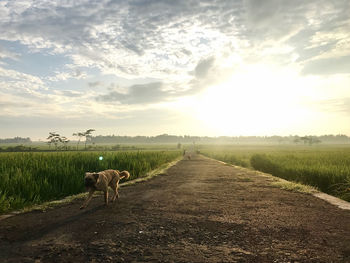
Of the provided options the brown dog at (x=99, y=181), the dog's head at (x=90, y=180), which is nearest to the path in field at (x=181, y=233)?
the brown dog at (x=99, y=181)

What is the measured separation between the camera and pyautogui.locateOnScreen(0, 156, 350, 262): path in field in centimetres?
296

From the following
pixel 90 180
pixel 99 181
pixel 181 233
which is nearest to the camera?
pixel 181 233

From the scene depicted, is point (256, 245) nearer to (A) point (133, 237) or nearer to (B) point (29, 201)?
(A) point (133, 237)

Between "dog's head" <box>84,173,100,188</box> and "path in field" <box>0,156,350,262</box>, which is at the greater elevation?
"dog's head" <box>84,173,100,188</box>

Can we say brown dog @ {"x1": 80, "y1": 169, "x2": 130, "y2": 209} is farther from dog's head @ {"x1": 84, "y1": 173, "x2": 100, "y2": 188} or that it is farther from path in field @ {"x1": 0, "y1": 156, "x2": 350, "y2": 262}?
path in field @ {"x1": 0, "y1": 156, "x2": 350, "y2": 262}

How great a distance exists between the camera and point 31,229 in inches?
159

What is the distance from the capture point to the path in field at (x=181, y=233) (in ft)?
9.71

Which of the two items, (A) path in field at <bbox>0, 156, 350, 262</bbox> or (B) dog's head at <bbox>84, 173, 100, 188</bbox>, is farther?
(B) dog's head at <bbox>84, 173, 100, 188</bbox>

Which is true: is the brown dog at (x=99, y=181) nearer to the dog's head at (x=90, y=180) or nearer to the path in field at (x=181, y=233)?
the dog's head at (x=90, y=180)

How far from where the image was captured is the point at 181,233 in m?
3.79

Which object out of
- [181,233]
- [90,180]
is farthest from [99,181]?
[181,233]

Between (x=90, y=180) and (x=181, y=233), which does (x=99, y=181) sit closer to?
(x=90, y=180)

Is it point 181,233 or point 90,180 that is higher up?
point 90,180

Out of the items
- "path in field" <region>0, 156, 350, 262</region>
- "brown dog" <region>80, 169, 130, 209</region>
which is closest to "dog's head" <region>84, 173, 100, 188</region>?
"brown dog" <region>80, 169, 130, 209</region>
